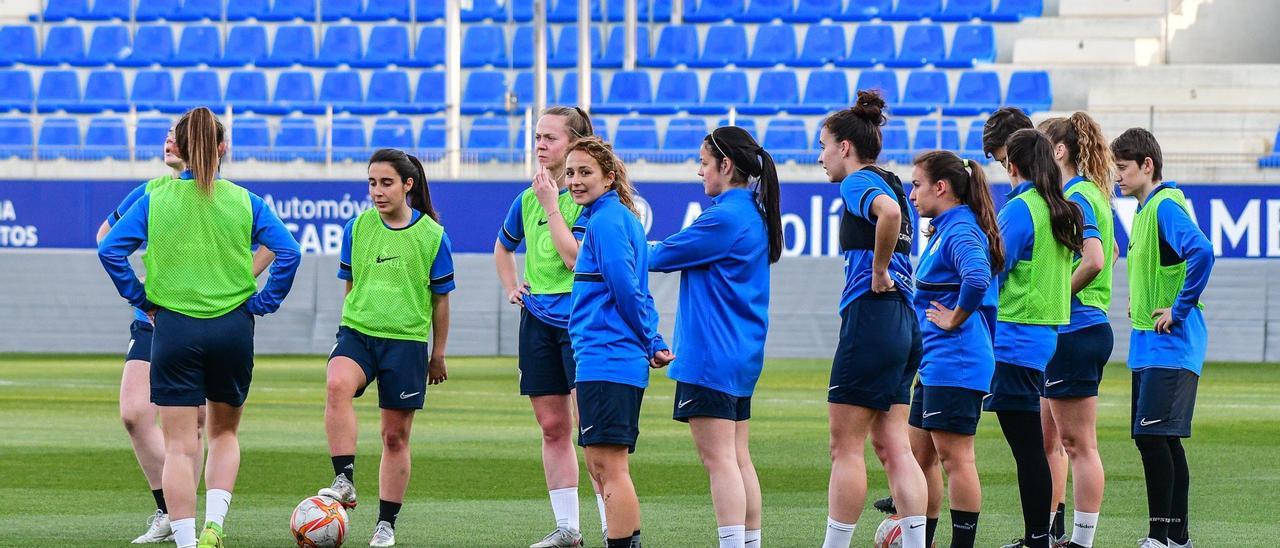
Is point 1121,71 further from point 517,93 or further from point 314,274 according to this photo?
point 314,274

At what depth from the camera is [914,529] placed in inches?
263

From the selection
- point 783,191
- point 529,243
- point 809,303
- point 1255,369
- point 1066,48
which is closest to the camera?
point 529,243

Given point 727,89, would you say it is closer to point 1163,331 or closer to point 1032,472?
point 1163,331

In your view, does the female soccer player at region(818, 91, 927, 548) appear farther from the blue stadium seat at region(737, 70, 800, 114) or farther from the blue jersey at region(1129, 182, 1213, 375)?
the blue stadium seat at region(737, 70, 800, 114)

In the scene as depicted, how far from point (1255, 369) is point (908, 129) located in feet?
20.5

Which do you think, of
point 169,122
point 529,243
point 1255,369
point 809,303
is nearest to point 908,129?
point 809,303

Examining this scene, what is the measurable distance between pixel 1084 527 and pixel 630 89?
68.9ft

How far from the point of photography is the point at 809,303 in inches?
816

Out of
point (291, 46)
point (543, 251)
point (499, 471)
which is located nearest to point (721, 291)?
point (543, 251)

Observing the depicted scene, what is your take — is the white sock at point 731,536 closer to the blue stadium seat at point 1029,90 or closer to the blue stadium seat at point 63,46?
the blue stadium seat at point 1029,90

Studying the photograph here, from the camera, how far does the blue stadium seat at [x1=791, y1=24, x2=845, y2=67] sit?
2795 cm

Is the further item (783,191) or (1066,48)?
(1066,48)

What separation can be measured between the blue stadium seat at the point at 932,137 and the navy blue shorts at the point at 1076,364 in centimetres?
1593

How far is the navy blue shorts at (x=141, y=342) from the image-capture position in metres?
7.95
